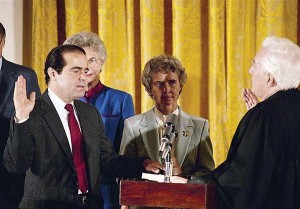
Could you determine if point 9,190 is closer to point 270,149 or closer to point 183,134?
point 183,134

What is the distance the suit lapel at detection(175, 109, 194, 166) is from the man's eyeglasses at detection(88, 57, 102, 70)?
559 millimetres

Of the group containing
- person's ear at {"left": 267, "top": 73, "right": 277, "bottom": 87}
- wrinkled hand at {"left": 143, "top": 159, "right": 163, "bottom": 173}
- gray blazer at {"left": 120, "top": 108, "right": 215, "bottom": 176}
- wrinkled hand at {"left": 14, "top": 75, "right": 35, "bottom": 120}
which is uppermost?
person's ear at {"left": 267, "top": 73, "right": 277, "bottom": 87}

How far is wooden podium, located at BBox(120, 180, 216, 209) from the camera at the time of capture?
3.39 metres

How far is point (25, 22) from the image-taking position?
5.22m

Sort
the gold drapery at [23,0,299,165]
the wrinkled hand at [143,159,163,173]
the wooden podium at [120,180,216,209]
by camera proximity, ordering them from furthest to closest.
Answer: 1. the gold drapery at [23,0,299,165]
2. the wrinkled hand at [143,159,163,173]
3. the wooden podium at [120,180,216,209]

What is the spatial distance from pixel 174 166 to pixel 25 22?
196 cm

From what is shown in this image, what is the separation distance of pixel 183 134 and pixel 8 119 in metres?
0.98

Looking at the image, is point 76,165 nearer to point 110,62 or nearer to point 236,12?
point 110,62

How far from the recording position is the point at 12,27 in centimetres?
500

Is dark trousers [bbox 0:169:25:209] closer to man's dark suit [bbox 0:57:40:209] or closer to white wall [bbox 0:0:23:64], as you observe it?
man's dark suit [bbox 0:57:40:209]

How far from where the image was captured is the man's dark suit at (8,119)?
3949mm

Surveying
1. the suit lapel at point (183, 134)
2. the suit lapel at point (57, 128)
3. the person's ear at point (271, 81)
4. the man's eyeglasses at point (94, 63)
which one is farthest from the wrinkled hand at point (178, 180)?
the man's eyeglasses at point (94, 63)

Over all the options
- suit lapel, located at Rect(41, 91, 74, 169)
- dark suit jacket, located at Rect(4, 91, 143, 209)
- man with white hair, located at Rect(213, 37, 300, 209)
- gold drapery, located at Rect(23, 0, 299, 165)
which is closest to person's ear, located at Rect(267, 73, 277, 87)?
man with white hair, located at Rect(213, 37, 300, 209)

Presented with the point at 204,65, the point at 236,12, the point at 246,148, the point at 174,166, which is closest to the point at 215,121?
the point at 204,65
